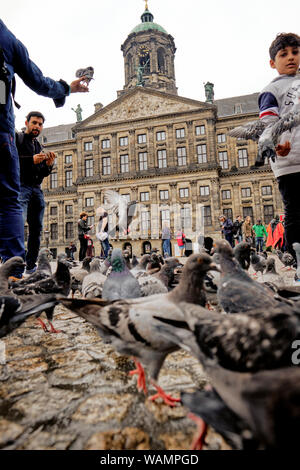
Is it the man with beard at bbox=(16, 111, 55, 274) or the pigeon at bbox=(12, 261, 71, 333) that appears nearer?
the pigeon at bbox=(12, 261, 71, 333)

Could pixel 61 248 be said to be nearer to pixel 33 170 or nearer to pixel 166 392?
pixel 33 170

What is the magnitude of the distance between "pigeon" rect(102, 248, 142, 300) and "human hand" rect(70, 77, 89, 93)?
107 inches

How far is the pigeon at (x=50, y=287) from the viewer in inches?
114

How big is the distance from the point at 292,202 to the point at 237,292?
6.85 feet

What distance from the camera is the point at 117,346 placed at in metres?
1.77

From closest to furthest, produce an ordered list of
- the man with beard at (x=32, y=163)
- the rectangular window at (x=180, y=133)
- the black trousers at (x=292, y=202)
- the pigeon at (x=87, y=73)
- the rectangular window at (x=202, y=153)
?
1. the black trousers at (x=292, y=202)
2. the pigeon at (x=87, y=73)
3. the man with beard at (x=32, y=163)
4. the rectangular window at (x=202, y=153)
5. the rectangular window at (x=180, y=133)

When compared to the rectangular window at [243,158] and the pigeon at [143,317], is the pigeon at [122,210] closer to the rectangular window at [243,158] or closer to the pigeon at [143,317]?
the rectangular window at [243,158]

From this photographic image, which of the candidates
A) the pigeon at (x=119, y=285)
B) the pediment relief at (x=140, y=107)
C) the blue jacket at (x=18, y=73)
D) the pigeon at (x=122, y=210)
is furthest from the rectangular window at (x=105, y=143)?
the pigeon at (x=119, y=285)

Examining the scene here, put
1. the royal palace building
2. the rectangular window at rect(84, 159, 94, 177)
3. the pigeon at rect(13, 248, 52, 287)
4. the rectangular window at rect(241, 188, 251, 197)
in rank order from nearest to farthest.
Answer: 1. the pigeon at rect(13, 248, 52, 287)
2. the royal palace building
3. the rectangular window at rect(241, 188, 251, 197)
4. the rectangular window at rect(84, 159, 94, 177)

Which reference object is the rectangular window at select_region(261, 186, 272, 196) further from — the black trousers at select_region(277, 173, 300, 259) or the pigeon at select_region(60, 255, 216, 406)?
the pigeon at select_region(60, 255, 216, 406)

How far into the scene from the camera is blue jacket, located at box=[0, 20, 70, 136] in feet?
9.91

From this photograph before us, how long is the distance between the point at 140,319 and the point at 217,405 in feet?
2.28

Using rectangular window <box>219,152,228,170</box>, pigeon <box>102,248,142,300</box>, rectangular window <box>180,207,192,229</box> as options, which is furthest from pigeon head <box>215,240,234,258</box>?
rectangular window <box>219,152,228,170</box>

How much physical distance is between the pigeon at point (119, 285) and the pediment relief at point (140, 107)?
1381 inches
